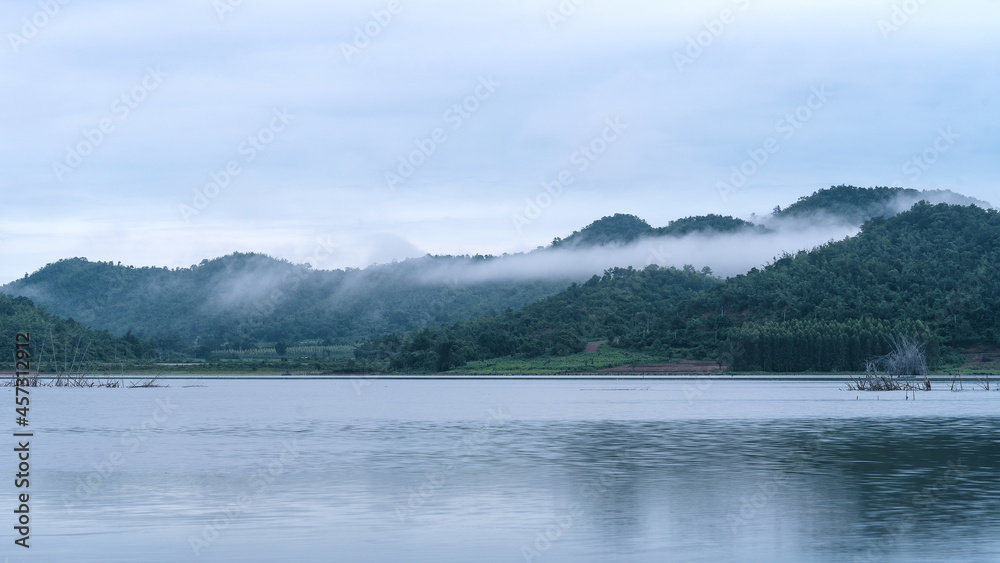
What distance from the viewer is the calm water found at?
20.2 metres

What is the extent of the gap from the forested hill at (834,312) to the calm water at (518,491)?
10177cm

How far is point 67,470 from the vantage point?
34031 mm

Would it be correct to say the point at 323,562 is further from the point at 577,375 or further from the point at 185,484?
the point at 577,375

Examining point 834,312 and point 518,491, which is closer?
point 518,491

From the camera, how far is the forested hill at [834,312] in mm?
156625

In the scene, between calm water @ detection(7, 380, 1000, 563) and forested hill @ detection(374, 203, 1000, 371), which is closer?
calm water @ detection(7, 380, 1000, 563)

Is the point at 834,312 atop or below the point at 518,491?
atop

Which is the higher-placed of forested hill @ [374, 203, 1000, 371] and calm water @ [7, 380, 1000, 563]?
forested hill @ [374, 203, 1000, 371]

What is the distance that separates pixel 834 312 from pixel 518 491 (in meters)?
150

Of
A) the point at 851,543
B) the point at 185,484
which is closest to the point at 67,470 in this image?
the point at 185,484

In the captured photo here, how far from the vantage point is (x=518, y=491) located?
93.2ft

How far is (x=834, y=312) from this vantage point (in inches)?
6658

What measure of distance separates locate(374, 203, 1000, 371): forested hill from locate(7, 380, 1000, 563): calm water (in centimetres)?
10177

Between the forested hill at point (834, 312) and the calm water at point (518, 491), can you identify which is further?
the forested hill at point (834, 312)
